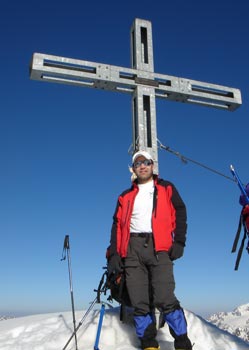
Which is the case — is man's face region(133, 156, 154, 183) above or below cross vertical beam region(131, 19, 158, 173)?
below

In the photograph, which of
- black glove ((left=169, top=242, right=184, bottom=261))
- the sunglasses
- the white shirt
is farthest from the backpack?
the sunglasses

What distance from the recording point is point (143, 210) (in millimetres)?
5469

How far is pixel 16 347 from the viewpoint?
553 centimetres

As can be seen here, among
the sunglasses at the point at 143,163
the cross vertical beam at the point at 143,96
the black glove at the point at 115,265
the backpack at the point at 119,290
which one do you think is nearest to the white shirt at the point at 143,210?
the sunglasses at the point at 143,163

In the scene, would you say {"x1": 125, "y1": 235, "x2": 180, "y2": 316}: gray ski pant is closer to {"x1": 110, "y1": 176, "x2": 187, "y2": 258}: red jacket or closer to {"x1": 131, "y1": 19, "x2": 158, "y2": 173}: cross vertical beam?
{"x1": 110, "y1": 176, "x2": 187, "y2": 258}: red jacket

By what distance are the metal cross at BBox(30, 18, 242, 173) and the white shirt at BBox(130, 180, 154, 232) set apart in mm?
1041

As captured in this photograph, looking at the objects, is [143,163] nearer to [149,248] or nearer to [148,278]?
[149,248]

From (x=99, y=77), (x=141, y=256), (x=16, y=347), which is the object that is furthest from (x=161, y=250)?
(x=99, y=77)

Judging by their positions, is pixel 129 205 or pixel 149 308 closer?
pixel 149 308

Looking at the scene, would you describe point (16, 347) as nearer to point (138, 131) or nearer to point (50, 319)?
point (50, 319)

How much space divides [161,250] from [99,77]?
12.3 feet

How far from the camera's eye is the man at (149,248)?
15.9 ft

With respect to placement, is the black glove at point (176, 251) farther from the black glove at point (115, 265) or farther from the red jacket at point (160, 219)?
the black glove at point (115, 265)

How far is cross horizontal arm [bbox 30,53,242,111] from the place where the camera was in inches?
280
